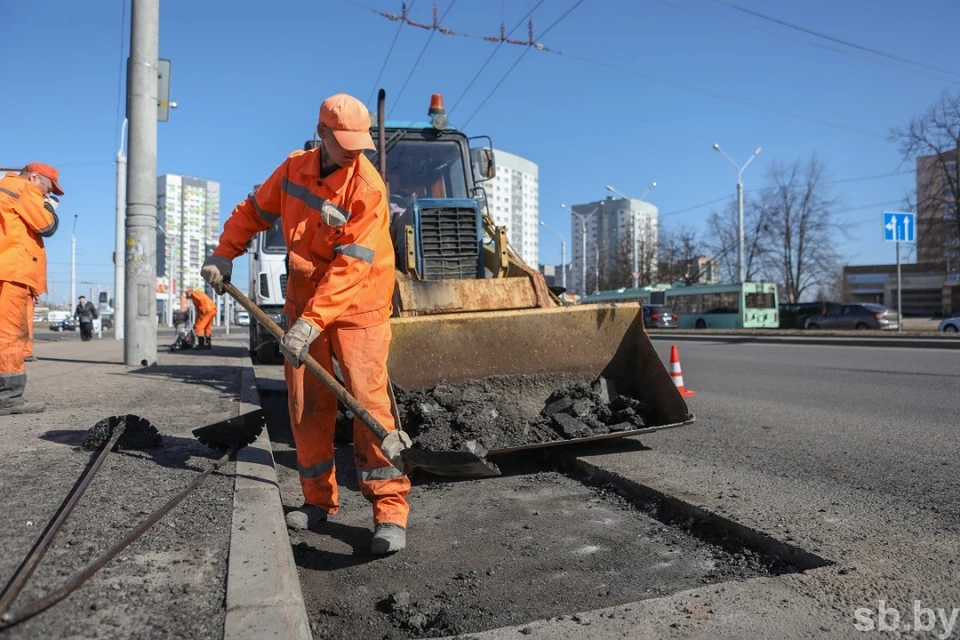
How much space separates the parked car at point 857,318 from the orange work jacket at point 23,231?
32.5 metres

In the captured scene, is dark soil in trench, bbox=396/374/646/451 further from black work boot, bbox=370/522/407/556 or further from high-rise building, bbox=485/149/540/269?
high-rise building, bbox=485/149/540/269

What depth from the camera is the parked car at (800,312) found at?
119 ft

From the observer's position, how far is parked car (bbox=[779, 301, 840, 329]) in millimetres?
36188

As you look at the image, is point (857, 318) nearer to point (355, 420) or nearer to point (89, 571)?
point (355, 420)

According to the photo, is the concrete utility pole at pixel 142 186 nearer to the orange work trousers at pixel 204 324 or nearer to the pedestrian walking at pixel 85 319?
the orange work trousers at pixel 204 324

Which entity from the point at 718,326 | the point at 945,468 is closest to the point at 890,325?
the point at 718,326

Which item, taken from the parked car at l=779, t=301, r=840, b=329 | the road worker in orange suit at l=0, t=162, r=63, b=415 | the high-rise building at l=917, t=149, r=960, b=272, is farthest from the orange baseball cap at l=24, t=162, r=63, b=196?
the parked car at l=779, t=301, r=840, b=329

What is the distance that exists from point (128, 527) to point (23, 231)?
11.5 feet

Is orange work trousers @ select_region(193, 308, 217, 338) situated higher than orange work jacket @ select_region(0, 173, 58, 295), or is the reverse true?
orange work jacket @ select_region(0, 173, 58, 295)

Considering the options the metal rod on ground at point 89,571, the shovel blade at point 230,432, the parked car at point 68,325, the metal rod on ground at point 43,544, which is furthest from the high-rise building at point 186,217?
the metal rod on ground at point 89,571

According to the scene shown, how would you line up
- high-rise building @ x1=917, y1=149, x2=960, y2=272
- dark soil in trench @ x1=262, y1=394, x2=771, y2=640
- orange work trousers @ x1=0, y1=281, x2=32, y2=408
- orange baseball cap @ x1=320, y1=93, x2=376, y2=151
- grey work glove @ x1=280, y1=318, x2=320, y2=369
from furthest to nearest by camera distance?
high-rise building @ x1=917, y1=149, x2=960, y2=272 → orange work trousers @ x1=0, y1=281, x2=32, y2=408 → orange baseball cap @ x1=320, y1=93, x2=376, y2=151 → grey work glove @ x1=280, y1=318, x2=320, y2=369 → dark soil in trench @ x1=262, y1=394, x2=771, y2=640

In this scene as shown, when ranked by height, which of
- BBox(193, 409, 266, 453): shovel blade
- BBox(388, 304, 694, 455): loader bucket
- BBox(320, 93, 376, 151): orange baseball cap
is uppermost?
BBox(320, 93, 376, 151): orange baseball cap

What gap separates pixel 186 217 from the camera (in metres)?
56.2

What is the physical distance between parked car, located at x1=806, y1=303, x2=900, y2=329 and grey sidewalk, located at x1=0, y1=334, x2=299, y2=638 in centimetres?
3175
